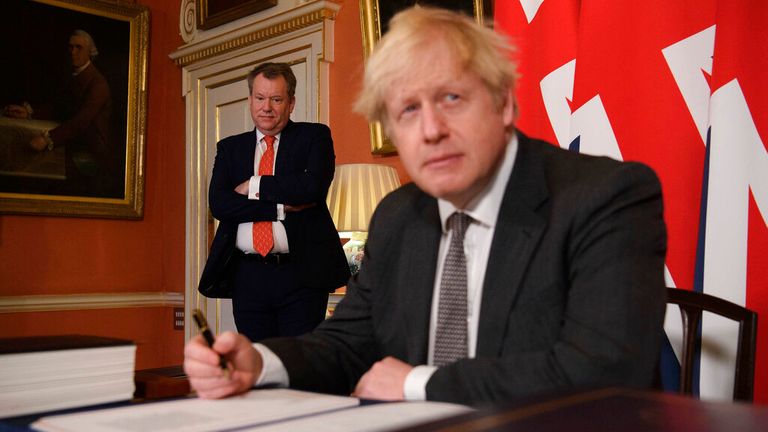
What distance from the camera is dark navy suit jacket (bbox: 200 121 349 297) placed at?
11.1 ft

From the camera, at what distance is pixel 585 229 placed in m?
1.30

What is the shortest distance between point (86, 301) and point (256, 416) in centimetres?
509

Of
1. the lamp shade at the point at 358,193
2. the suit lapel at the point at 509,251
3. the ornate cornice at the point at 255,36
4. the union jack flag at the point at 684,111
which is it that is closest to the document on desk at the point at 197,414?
the suit lapel at the point at 509,251

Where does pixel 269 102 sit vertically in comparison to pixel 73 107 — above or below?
below

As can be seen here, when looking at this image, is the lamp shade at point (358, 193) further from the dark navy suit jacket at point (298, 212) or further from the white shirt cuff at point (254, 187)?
the white shirt cuff at point (254, 187)

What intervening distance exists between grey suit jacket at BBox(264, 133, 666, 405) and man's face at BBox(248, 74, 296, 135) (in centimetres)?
197

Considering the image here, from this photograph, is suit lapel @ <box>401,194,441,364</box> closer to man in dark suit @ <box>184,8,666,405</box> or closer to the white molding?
man in dark suit @ <box>184,8,666,405</box>

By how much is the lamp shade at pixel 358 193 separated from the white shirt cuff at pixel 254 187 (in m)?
0.42

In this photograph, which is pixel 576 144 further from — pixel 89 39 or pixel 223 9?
pixel 89 39

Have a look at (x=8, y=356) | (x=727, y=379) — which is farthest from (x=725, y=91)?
(x=8, y=356)

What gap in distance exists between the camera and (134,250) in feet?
19.4

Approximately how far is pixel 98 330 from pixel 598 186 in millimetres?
5119

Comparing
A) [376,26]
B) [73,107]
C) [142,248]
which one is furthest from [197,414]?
[142,248]

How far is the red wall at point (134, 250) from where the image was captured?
17.6ft
